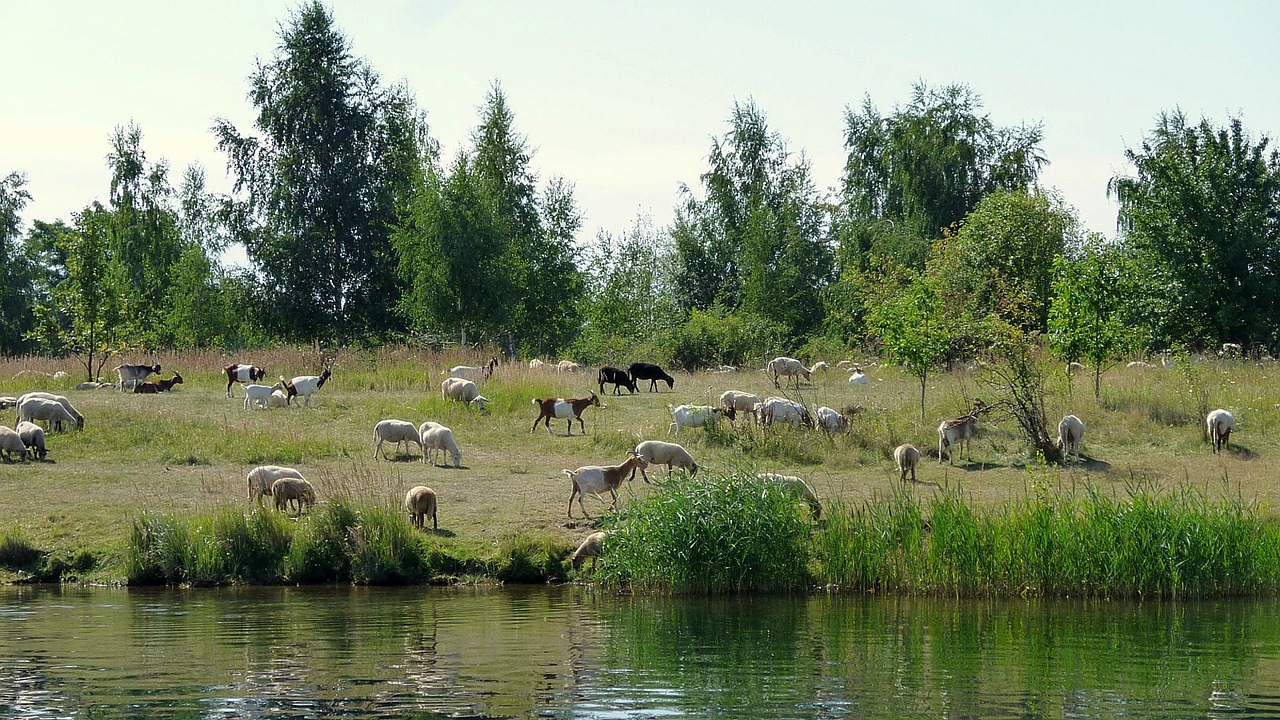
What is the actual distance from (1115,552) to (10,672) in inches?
517

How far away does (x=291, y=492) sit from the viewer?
2097cm

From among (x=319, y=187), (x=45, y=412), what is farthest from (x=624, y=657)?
(x=319, y=187)

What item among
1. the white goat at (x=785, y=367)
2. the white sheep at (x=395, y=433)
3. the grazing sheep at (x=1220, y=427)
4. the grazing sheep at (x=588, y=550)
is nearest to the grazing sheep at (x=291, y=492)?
the grazing sheep at (x=588, y=550)

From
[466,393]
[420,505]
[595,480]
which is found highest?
[466,393]

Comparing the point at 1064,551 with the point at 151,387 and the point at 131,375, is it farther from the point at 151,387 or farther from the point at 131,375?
the point at 131,375

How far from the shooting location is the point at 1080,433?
1032 inches

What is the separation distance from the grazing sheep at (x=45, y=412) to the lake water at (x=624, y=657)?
11830 mm

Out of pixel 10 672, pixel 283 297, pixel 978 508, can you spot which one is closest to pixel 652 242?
pixel 283 297

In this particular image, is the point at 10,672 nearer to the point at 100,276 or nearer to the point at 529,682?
the point at 529,682

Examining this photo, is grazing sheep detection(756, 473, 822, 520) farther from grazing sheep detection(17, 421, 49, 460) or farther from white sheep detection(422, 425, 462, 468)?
grazing sheep detection(17, 421, 49, 460)

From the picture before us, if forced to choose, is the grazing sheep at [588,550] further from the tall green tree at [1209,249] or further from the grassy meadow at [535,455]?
the tall green tree at [1209,249]

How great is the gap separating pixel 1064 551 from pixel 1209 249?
28442mm

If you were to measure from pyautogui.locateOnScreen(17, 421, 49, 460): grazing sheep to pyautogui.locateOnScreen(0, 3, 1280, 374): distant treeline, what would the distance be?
14.7m

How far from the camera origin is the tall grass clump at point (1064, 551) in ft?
56.3
